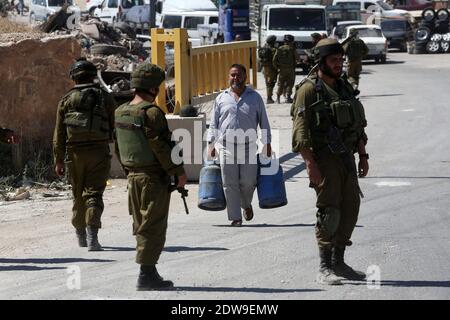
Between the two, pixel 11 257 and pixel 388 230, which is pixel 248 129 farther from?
pixel 11 257

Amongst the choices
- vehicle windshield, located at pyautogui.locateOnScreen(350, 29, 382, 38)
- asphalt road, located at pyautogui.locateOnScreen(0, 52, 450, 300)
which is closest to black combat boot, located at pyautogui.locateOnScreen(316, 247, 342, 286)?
asphalt road, located at pyautogui.locateOnScreen(0, 52, 450, 300)

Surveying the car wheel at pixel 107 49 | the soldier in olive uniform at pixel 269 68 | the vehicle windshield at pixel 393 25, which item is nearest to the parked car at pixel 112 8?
the vehicle windshield at pixel 393 25

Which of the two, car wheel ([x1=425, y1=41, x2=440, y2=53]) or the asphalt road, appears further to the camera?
car wheel ([x1=425, y1=41, x2=440, y2=53])

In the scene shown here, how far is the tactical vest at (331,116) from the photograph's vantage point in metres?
7.95

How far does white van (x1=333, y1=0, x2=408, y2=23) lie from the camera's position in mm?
49841

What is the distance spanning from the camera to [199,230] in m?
11.0

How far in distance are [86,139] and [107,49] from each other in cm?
1619

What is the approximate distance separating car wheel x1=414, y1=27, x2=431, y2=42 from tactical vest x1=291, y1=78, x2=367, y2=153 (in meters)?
38.0

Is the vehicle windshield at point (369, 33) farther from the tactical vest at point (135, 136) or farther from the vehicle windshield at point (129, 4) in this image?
the tactical vest at point (135, 136)

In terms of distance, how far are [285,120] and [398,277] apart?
45.6 feet

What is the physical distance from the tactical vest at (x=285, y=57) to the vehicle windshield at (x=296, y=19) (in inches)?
432

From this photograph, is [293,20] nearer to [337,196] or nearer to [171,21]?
[171,21]

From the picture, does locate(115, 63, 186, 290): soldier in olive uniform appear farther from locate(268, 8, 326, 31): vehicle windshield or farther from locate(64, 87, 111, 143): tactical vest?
locate(268, 8, 326, 31): vehicle windshield

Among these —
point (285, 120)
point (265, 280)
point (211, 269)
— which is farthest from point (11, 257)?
point (285, 120)
